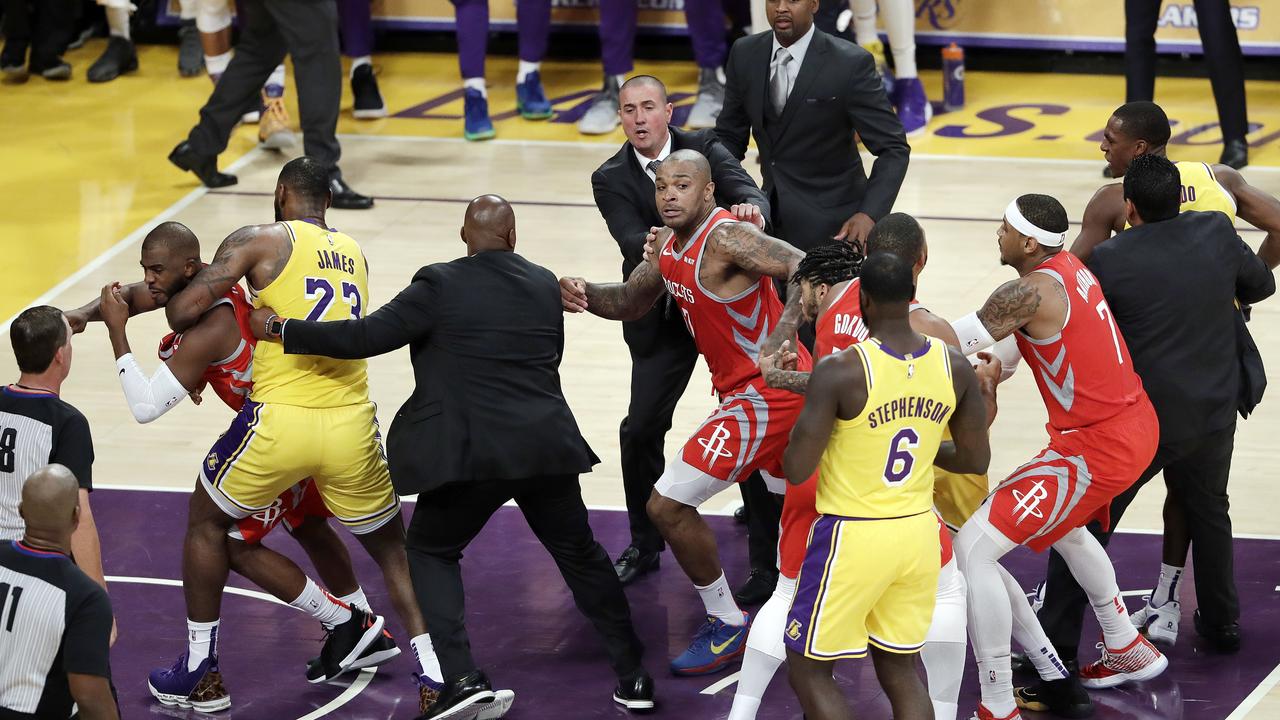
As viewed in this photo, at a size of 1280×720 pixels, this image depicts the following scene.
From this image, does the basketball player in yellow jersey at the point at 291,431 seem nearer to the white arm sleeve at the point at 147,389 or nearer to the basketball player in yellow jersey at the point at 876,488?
the white arm sleeve at the point at 147,389

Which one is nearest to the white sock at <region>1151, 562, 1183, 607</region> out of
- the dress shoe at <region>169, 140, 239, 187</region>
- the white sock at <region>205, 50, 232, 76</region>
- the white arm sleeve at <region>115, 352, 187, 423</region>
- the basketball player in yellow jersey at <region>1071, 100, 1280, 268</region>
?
the basketball player in yellow jersey at <region>1071, 100, 1280, 268</region>

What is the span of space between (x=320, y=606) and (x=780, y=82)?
2.83 m

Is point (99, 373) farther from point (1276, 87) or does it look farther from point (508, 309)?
point (1276, 87)

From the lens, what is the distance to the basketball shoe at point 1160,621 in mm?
6172

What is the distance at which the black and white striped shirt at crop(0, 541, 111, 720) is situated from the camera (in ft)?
13.7

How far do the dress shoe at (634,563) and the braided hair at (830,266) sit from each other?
1.82m

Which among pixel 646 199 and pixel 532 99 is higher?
pixel 646 199

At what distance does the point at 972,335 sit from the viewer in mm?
5480

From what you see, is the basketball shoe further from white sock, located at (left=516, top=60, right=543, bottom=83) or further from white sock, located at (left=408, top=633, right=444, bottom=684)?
white sock, located at (left=516, top=60, right=543, bottom=83)

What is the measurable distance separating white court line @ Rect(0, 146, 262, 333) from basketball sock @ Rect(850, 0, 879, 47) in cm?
443

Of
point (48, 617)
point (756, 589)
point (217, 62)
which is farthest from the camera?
point (217, 62)

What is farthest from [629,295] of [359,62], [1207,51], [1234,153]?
[359,62]

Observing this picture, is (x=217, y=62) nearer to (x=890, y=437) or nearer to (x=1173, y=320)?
(x=1173, y=320)

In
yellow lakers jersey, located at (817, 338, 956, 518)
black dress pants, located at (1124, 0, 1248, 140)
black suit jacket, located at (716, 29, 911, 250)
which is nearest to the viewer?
yellow lakers jersey, located at (817, 338, 956, 518)
